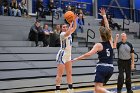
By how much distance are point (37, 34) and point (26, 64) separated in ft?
8.20

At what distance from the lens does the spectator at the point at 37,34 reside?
1548 cm

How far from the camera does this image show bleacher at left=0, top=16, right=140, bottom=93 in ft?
39.1

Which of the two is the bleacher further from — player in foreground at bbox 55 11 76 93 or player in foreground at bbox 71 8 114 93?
player in foreground at bbox 71 8 114 93

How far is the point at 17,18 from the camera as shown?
57.1ft

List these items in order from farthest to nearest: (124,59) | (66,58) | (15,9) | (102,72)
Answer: (15,9), (124,59), (66,58), (102,72)

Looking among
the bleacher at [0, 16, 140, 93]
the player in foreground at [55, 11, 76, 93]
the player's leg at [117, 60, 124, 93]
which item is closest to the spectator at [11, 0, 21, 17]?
the bleacher at [0, 16, 140, 93]

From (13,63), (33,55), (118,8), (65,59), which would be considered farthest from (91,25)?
(65,59)

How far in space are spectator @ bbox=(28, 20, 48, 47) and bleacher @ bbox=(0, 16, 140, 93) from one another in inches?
12.0

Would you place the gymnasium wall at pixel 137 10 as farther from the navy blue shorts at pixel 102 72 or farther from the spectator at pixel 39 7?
the navy blue shorts at pixel 102 72

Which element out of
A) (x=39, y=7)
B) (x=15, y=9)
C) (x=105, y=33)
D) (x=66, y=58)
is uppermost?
(x=39, y=7)

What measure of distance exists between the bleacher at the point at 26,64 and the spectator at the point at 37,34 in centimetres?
31

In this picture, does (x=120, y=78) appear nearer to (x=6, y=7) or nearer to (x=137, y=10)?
(x=6, y=7)

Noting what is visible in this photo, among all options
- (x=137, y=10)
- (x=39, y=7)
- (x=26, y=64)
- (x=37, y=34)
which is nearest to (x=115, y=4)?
(x=137, y=10)

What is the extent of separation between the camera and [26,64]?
13.3 metres
